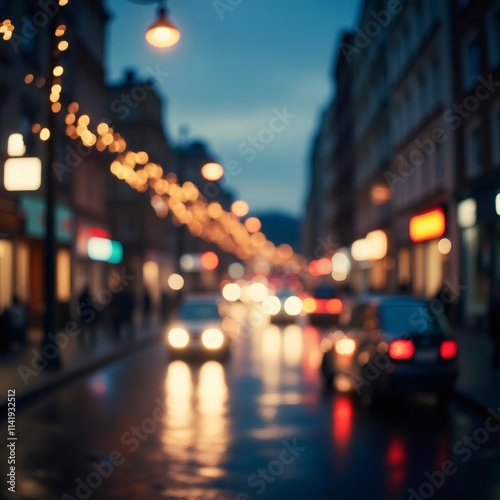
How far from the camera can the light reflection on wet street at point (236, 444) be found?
23.6ft

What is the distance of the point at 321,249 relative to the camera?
8581 centimetres

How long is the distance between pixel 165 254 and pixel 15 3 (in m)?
40.7

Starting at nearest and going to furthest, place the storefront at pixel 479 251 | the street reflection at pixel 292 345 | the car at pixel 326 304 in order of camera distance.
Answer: the street reflection at pixel 292 345 → the storefront at pixel 479 251 → the car at pixel 326 304

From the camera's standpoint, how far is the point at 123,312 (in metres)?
26.3

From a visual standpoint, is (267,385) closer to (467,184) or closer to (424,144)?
(467,184)

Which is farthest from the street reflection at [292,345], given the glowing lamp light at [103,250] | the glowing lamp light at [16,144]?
the glowing lamp light at [103,250]

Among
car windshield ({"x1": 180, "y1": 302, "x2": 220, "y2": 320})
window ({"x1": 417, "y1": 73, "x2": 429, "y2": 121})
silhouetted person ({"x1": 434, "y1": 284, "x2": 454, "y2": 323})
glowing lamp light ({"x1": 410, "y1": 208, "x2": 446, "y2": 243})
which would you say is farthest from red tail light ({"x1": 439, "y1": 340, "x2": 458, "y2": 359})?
window ({"x1": 417, "y1": 73, "x2": 429, "y2": 121})

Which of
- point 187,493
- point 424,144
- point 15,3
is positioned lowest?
point 187,493

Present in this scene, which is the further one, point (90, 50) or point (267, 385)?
point (90, 50)

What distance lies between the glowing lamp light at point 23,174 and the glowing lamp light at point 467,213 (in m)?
15.6

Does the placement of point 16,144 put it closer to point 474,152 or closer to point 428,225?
point 474,152

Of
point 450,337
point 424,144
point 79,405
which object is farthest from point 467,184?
point 79,405

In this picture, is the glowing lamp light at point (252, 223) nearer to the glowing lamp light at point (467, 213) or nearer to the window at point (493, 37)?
the glowing lamp light at point (467, 213)

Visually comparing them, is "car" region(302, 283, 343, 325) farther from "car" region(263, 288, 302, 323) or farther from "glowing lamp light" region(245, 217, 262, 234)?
"glowing lamp light" region(245, 217, 262, 234)
